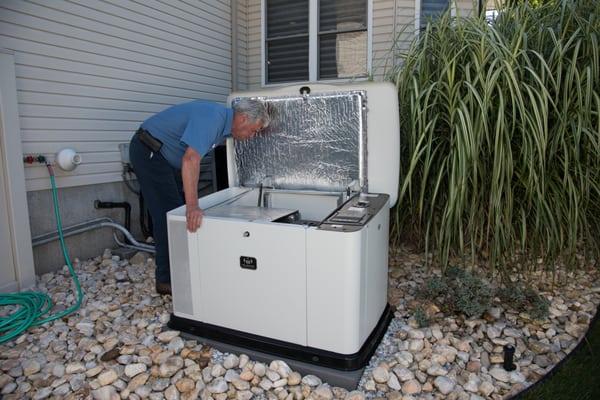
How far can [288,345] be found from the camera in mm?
1641

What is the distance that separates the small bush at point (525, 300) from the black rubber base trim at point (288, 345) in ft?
2.26

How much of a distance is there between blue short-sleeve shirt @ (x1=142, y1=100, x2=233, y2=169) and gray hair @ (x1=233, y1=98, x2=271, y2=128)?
0.06 meters

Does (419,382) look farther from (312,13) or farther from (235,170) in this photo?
(312,13)

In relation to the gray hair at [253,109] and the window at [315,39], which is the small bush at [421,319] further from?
the window at [315,39]

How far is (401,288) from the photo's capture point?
239 cm

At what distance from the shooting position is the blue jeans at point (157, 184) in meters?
2.16

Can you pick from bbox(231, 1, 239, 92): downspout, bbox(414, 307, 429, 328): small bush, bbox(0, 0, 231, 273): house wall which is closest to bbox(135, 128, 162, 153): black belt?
bbox(0, 0, 231, 273): house wall

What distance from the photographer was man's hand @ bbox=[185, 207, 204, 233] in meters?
1.69

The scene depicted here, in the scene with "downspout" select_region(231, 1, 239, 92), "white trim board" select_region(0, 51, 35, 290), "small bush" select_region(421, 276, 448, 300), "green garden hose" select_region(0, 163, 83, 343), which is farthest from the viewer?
"downspout" select_region(231, 1, 239, 92)

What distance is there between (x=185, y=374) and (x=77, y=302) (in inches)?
40.7

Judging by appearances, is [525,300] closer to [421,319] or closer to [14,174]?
[421,319]

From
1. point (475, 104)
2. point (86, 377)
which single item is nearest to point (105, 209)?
point (86, 377)

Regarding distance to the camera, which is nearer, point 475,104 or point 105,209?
point 475,104

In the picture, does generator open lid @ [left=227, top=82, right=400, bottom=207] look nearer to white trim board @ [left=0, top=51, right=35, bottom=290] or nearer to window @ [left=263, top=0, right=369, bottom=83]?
white trim board @ [left=0, top=51, right=35, bottom=290]
